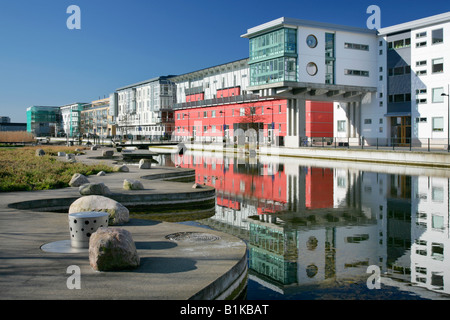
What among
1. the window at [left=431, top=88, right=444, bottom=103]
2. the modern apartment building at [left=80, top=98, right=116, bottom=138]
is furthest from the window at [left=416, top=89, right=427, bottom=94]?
the modern apartment building at [left=80, top=98, right=116, bottom=138]

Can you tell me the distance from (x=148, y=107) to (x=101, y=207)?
109122 millimetres

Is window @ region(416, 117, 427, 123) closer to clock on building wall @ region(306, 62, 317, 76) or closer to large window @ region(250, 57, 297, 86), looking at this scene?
clock on building wall @ region(306, 62, 317, 76)

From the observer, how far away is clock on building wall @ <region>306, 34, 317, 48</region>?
5247cm

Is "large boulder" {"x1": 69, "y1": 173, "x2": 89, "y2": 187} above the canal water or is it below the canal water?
above

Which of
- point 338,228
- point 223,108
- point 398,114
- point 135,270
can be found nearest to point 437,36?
point 398,114

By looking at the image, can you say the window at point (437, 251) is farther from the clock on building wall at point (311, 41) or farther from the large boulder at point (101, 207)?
the clock on building wall at point (311, 41)

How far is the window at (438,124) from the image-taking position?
4706 centimetres

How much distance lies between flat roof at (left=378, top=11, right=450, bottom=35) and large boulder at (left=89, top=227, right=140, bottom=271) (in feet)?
161

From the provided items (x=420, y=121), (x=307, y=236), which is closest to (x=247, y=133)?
(x=420, y=121)

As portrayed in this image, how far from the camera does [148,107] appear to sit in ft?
385

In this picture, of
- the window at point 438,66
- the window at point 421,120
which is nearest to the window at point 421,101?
the window at point 421,120

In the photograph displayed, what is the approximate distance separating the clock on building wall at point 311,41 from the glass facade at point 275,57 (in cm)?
193

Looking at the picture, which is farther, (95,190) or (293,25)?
(293,25)
